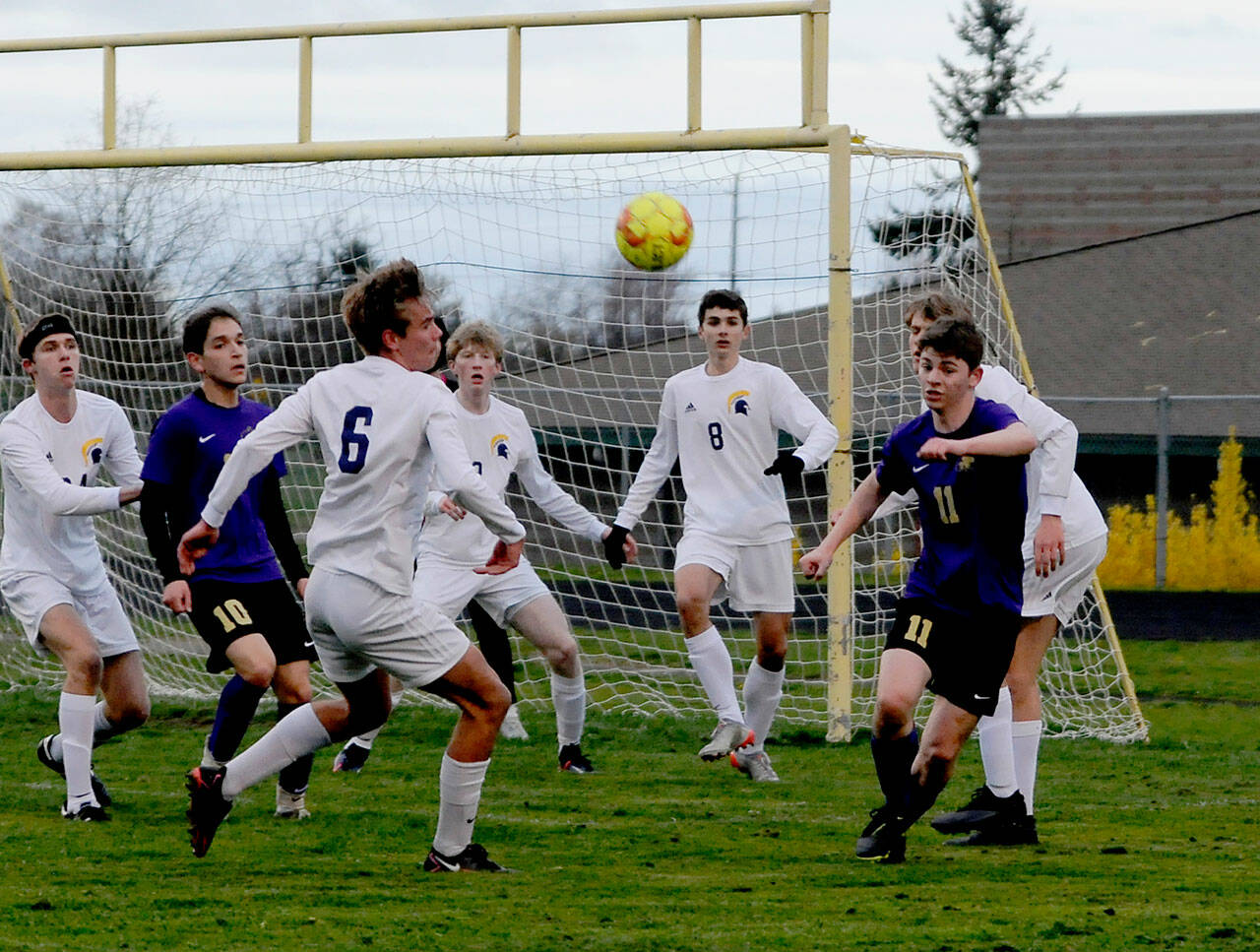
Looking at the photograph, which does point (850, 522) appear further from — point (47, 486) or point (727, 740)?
point (47, 486)

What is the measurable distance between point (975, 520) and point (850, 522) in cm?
43

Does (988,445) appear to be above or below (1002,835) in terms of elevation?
above

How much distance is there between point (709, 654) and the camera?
7.84 m

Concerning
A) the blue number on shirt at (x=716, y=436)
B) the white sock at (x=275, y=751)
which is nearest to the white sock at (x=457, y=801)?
the white sock at (x=275, y=751)

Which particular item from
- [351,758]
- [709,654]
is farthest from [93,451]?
[709,654]

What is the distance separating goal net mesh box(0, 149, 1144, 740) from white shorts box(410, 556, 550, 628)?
60.5 inches

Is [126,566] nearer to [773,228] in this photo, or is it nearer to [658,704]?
[658,704]

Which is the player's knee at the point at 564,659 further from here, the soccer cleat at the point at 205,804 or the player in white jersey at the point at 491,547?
the soccer cleat at the point at 205,804

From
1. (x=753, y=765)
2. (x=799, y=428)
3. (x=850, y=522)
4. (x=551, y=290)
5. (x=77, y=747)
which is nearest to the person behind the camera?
(x=850, y=522)

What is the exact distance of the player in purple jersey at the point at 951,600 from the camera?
546 centimetres

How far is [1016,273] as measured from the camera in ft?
86.4

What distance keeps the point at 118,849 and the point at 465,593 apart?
2341 millimetres

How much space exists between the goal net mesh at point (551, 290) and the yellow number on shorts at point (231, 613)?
2937 mm

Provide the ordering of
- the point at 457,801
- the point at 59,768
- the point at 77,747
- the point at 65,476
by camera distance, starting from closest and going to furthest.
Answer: the point at 457,801 → the point at 77,747 → the point at 65,476 → the point at 59,768
